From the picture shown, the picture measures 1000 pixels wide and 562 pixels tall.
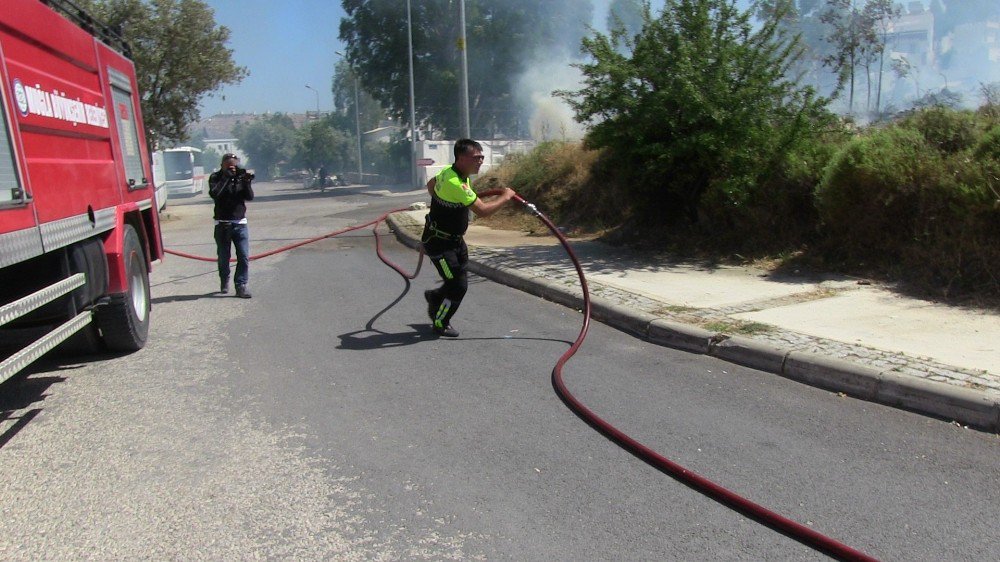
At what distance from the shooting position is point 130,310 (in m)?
6.28

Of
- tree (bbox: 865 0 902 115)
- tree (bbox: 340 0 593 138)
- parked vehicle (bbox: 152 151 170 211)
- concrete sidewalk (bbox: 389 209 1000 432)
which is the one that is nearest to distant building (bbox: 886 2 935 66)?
tree (bbox: 340 0 593 138)

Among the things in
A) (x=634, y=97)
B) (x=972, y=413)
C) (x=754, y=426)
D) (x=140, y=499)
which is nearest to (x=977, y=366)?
(x=972, y=413)

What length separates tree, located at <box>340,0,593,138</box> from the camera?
165 ft

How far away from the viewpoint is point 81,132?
5699 mm

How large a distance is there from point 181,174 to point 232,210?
45.5 m

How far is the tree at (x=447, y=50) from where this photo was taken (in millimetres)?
50438

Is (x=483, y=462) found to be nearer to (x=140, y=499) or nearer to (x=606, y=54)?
(x=140, y=499)

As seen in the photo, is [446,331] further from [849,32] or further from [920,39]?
[920,39]

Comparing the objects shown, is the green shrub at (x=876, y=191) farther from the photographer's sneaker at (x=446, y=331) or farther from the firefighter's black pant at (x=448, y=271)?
the photographer's sneaker at (x=446, y=331)

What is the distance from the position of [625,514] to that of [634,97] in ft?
25.1

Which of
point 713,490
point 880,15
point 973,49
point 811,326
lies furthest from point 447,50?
point 713,490

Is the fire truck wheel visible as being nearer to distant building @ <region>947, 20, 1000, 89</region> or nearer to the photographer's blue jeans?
the photographer's blue jeans

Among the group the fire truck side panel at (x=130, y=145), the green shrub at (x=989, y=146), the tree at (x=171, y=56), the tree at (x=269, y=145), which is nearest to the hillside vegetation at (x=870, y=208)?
the green shrub at (x=989, y=146)

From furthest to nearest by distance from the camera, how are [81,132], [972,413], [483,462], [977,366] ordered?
[81,132] → [977,366] → [972,413] → [483,462]
